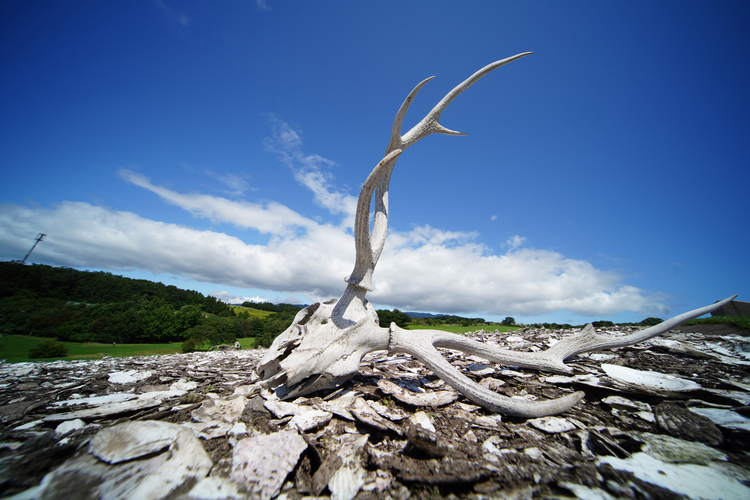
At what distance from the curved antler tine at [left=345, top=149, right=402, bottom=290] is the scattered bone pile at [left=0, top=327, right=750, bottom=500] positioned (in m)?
2.06

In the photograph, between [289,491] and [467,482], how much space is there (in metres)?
1.55

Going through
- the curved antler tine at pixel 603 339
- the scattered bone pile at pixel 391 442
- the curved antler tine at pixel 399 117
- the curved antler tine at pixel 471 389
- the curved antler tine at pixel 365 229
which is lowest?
the scattered bone pile at pixel 391 442

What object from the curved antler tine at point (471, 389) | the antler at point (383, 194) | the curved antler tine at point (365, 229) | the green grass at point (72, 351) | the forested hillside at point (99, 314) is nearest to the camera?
the curved antler tine at point (471, 389)

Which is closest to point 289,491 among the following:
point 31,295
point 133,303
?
point 133,303

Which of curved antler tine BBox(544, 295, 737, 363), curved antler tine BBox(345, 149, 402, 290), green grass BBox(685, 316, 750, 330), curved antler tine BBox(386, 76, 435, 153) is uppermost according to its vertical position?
curved antler tine BBox(386, 76, 435, 153)

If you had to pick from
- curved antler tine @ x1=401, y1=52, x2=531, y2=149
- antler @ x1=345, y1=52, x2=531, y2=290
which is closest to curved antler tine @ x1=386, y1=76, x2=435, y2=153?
antler @ x1=345, y1=52, x2=531, y2=290

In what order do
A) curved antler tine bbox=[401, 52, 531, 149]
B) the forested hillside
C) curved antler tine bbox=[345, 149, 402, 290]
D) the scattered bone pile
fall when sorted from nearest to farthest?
the scattered bone pile < curved antler tine bbox=[345, 149, 402, 290] < curved antler tine bbox=[401, 52, 531, 149] < the forested hillside

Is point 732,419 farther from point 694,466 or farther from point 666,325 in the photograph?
point 666,325

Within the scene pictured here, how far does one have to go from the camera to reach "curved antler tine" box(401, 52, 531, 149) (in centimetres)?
600

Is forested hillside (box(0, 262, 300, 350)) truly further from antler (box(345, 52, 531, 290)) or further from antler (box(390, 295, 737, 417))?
antler (box(390, 295, 737, 417))

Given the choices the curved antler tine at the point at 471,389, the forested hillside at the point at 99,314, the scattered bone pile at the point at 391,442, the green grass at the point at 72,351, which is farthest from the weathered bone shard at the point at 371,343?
the forested hillside at the point at 99,314

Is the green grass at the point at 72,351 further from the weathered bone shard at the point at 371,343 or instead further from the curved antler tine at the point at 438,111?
the curved antler tine at the point at 438,111

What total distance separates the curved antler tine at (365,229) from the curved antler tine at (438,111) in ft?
5.46

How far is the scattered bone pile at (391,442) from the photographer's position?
2008 mm
